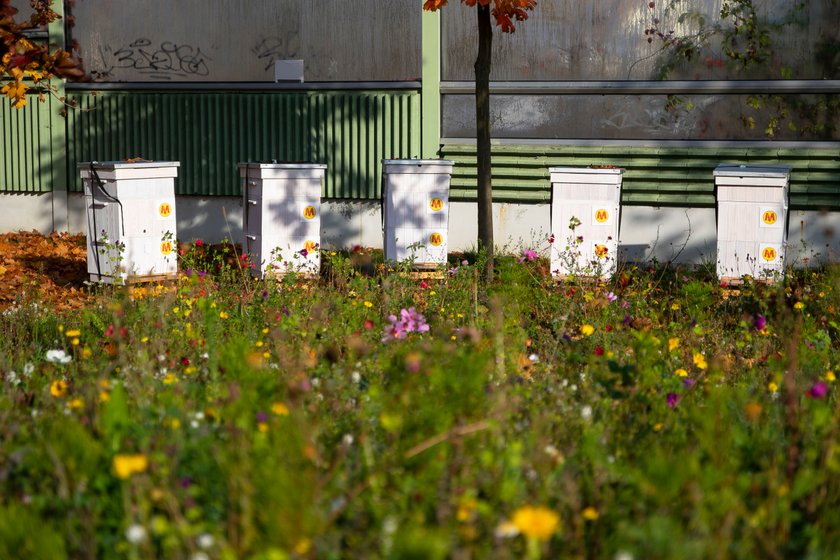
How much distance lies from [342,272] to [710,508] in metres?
7.09

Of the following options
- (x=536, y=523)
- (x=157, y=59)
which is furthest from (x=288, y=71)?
(x=536, y=523)

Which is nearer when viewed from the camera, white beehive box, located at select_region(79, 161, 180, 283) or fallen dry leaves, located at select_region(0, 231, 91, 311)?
fallen dry leaves, located at select_region(0, 231, 91, 311)

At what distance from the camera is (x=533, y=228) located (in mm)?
13375

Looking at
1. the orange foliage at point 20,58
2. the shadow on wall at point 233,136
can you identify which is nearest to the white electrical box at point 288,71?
the shadow on wall at point 233,136

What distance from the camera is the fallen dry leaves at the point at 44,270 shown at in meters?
9.95

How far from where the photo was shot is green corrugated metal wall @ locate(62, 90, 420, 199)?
13.8 metres

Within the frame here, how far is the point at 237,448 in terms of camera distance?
359 centimetres

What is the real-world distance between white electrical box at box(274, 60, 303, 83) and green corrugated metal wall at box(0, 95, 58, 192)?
3.30 metres

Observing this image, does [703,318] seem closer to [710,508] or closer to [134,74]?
[710,508]

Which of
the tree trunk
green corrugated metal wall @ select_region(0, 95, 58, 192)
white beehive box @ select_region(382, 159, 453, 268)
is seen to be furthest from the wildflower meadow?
green corrugated metal wall @ select_region(0, 95, 58, 192)

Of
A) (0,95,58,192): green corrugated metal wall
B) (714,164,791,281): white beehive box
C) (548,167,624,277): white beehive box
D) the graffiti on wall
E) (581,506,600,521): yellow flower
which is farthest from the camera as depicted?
(0,95,58,192): green corrugated metal wall

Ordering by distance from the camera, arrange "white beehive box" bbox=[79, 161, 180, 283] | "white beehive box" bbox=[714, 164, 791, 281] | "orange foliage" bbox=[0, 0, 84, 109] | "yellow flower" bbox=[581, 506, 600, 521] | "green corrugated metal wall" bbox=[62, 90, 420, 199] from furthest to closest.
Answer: "green corrugated metal wall" bbox=[62, 90, 420, 199], "white beehive box" bbox=[79, 161, 180, 283], "white beehive box" bbox=[714, 164, 791, 281], "orange foliage" bbox=[0, 0, 84, 109], "yellow flower" bbox=[581, 506, 600, 521]

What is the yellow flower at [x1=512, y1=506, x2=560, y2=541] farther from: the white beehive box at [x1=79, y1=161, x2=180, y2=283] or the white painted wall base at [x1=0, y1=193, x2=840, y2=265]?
the white painted wall base at [x1=0, y1=193, x2=840, y2=265]

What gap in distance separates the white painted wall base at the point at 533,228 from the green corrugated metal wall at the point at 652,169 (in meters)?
0.15
